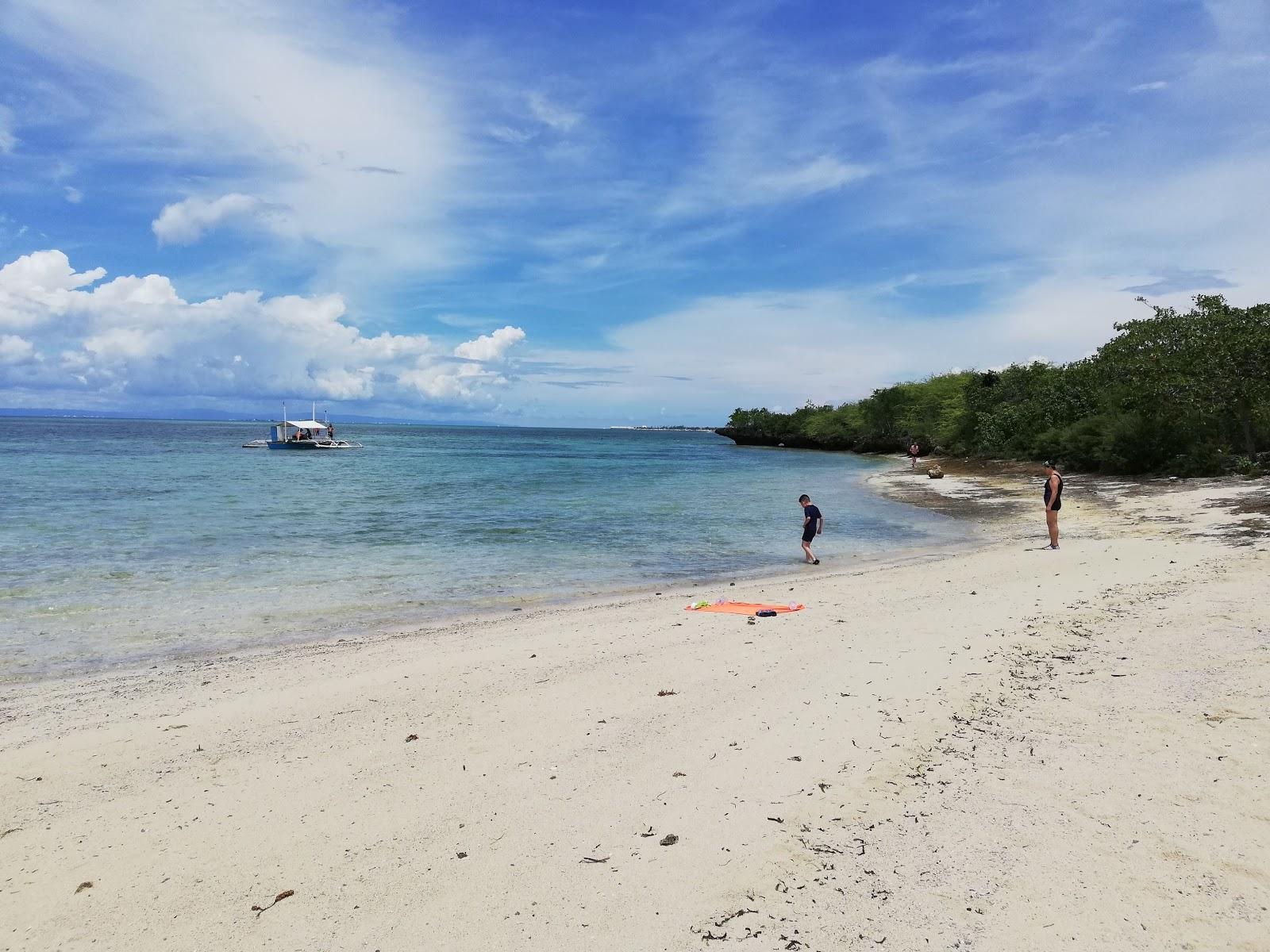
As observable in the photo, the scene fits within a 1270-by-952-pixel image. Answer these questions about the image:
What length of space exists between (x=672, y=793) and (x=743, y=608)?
625 centimetres

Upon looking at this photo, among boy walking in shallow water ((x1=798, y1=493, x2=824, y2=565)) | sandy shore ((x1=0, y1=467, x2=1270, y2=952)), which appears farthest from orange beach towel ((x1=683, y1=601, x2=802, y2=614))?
boy walking in shallow water ((x1=798, y1=493, x2=824, y2=565))

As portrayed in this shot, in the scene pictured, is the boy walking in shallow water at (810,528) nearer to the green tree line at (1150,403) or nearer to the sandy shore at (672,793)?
the sandy shore at (672,793)

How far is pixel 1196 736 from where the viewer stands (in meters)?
5.46

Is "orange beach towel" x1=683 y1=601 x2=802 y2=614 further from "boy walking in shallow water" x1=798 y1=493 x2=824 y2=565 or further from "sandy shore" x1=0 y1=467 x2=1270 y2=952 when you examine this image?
"boy walking in shallow water" x1=798 y1=493 x2=824 y2=565

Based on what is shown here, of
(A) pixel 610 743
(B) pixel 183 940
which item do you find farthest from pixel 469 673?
(B) pixel 183 940

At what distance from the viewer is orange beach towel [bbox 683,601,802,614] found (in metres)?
10.8

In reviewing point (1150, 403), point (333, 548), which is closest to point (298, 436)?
point (333, 548)

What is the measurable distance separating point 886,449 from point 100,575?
82.9 meters

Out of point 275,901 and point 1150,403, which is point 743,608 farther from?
point 1150,403

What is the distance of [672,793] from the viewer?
16.5 feet

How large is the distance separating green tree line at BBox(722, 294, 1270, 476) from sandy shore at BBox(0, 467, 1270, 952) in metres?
21.7

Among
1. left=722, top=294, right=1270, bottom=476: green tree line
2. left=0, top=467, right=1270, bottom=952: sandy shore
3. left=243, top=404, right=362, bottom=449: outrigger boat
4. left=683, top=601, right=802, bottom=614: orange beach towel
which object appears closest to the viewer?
left=0, top=467, right=1270, bottom=952: sandy shore

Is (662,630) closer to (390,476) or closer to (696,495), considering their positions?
(696,495)

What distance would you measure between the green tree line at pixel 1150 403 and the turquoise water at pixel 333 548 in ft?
35.2
